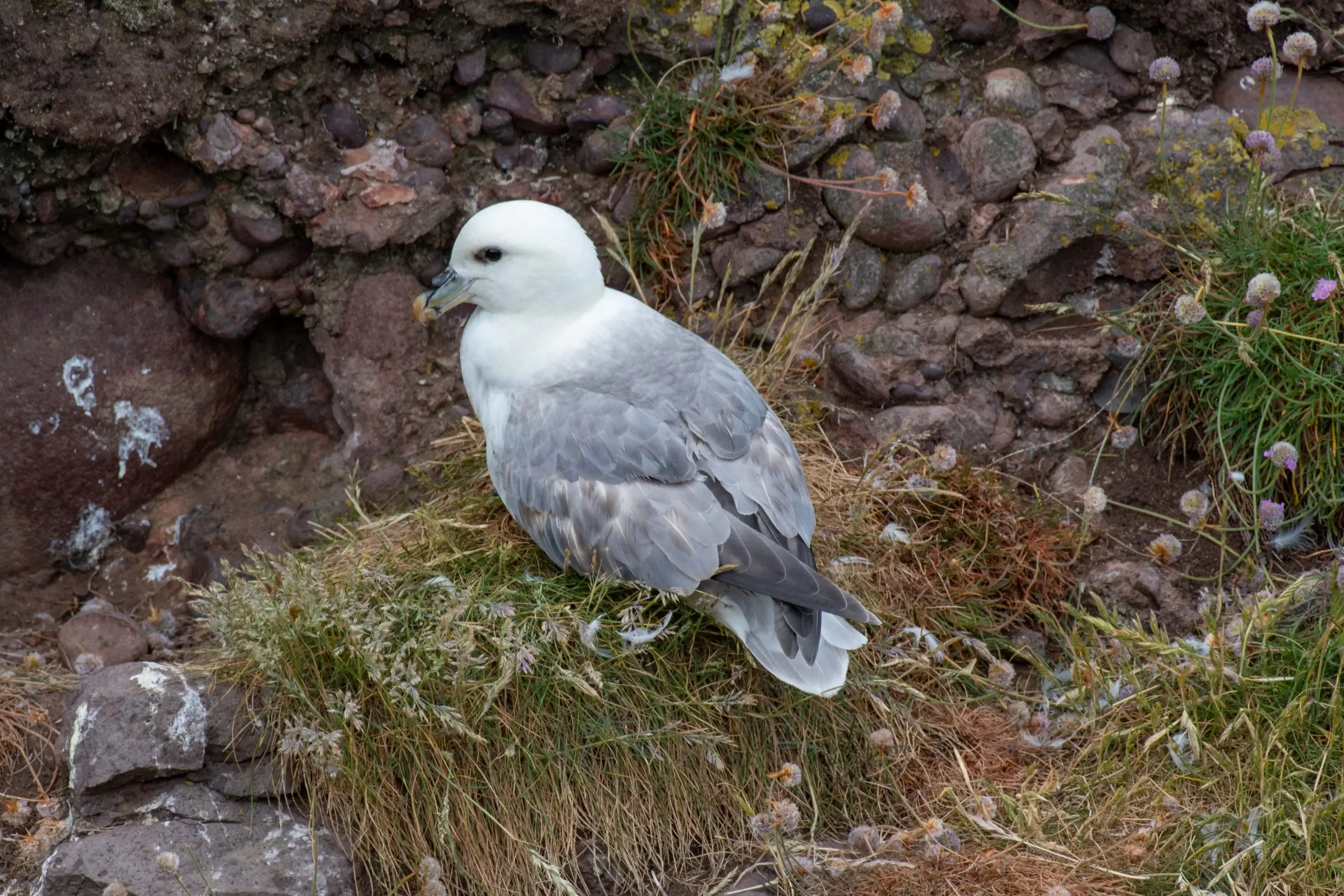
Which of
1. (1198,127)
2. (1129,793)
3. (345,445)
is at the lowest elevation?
(1129,793)

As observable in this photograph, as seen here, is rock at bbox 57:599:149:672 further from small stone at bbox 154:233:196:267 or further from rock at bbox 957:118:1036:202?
rock at bbox 957:118:1036:202

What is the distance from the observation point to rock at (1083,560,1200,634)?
3.31 m

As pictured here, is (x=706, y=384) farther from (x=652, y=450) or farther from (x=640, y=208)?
(x=640, y=208)

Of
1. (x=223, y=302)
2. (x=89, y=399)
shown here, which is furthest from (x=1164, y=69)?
(x=89, y=399)

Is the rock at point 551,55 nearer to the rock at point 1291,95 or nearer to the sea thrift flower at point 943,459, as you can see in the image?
the sea thrift flower at point 943,459

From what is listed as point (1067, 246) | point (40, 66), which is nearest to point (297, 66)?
point (40, 66)

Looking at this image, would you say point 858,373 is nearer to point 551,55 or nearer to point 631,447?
point 631,447

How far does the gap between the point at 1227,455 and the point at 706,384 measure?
133 centimetres

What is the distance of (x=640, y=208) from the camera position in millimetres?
3742

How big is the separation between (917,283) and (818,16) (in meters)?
0.82

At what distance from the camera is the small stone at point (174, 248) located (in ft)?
11.7

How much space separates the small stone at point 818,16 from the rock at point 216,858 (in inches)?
99.5

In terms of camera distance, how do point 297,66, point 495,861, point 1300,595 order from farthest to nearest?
point 297,66 → point 1300,595 → point 495,861

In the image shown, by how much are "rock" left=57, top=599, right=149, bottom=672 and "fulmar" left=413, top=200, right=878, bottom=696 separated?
1148 millimetres
